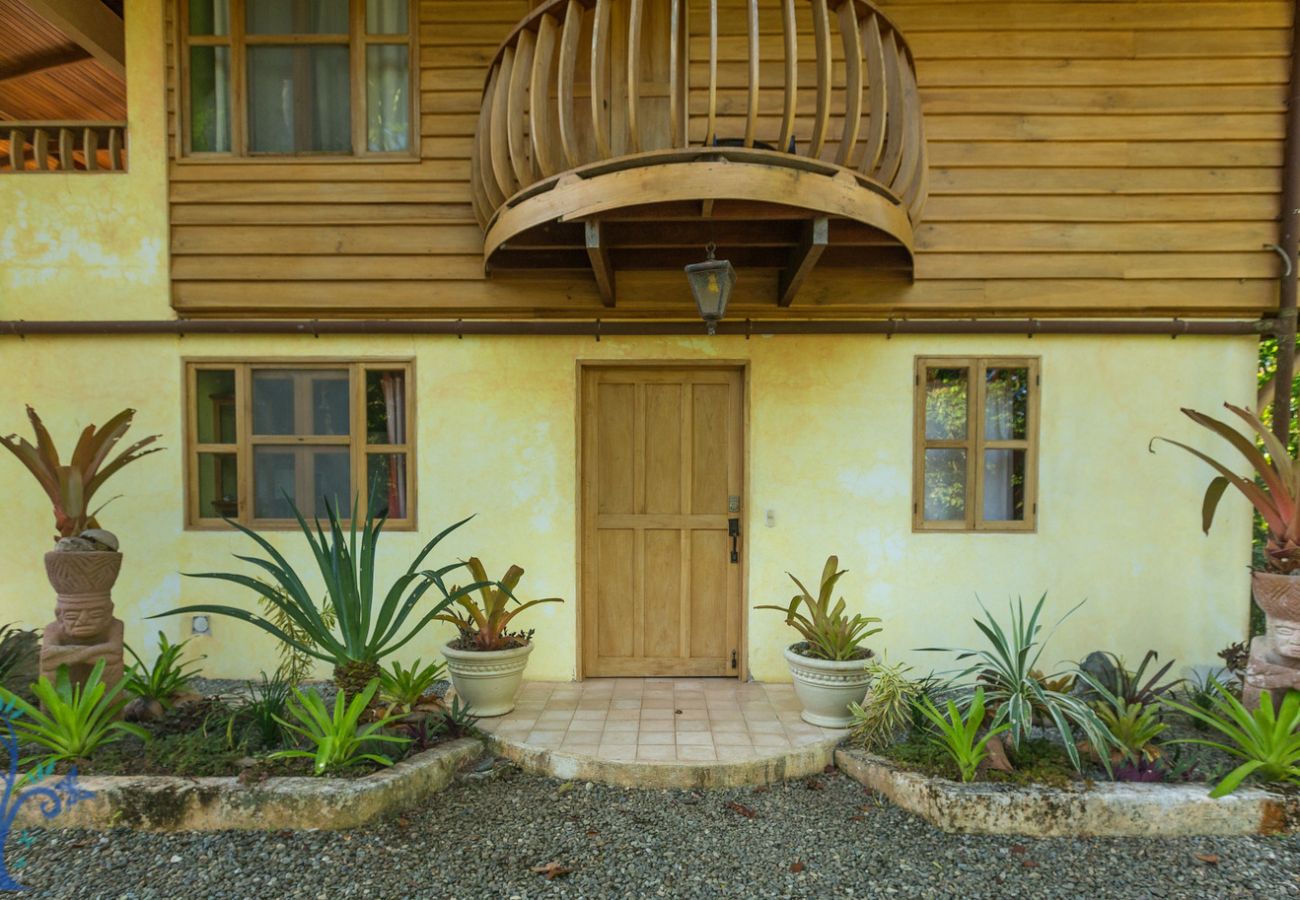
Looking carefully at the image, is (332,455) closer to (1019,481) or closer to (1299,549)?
(1019,481)

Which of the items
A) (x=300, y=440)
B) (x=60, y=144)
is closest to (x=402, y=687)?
(x=300, y=440)

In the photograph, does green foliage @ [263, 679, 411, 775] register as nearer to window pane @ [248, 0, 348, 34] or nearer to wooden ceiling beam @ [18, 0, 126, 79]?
window pane @ [248, 0, 348, 34]

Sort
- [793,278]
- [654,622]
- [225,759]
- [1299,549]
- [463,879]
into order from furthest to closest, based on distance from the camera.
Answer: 1. [654,622]
2. [793,278]
3. [1299,549]
4. [225,759]
5. [463,879]

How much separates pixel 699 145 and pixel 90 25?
4034 millimetres

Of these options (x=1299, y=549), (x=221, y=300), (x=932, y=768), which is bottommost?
(x=932, y=768)

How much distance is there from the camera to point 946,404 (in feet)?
14.2

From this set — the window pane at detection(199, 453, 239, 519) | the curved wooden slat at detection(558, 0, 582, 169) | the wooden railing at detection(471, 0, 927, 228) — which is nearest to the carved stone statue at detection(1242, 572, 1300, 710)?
the wooden railing at detection(471, 0, 927, 228)

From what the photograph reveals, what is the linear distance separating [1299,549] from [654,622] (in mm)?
3189

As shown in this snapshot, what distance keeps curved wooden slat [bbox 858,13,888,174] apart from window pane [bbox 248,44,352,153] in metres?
3.11

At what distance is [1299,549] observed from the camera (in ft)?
9.86

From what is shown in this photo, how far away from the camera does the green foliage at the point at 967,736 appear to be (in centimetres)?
281

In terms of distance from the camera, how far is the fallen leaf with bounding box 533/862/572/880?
2.46 metres

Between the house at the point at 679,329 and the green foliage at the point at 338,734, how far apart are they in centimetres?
139

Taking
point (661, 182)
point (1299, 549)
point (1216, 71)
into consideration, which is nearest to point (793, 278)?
point (661, 182)
